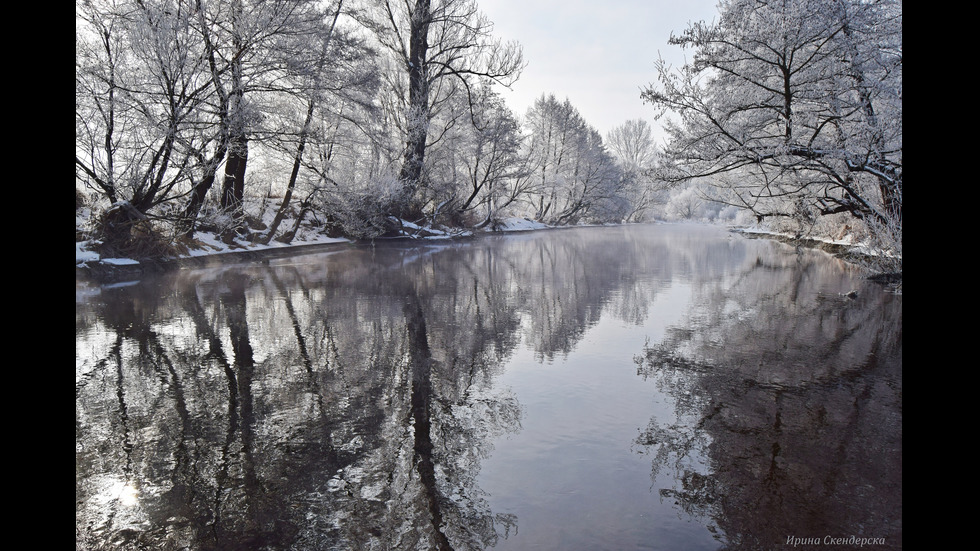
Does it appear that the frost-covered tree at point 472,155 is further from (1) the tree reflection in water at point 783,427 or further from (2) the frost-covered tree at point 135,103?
(1) the tree reflection in water at point 783,427

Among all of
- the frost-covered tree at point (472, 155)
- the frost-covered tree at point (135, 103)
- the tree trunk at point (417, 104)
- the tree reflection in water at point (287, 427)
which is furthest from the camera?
the frost-covered tree at point (472, 155)

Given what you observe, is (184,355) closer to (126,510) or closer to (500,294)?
(126,510)

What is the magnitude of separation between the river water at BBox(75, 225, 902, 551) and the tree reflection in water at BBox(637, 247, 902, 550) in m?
0.02

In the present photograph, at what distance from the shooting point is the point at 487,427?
3.96m

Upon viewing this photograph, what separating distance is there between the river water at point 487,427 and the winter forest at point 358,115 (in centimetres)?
439

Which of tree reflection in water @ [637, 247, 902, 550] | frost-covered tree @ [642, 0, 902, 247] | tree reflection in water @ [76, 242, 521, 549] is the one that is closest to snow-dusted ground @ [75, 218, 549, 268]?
tree reflection in water @ [76, 242, 521, 549]

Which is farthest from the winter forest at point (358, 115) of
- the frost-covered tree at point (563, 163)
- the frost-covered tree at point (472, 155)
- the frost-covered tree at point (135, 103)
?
the frost-covered tree at point (563, 163)

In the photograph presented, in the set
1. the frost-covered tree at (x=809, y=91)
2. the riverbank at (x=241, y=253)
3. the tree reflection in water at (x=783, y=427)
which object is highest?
the frost-covered tree at (x=809, y=91)

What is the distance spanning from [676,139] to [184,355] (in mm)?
10462

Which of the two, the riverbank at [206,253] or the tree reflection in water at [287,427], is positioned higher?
the riverbank at [206,253]

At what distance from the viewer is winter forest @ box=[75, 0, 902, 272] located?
10.7 m

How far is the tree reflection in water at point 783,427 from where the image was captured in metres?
2.79

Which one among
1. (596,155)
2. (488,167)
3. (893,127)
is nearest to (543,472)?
(893,127)

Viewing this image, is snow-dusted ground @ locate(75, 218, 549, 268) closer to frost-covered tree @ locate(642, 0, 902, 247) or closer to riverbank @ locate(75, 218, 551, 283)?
riverbank @ locate(75, 218, 551, 283)
